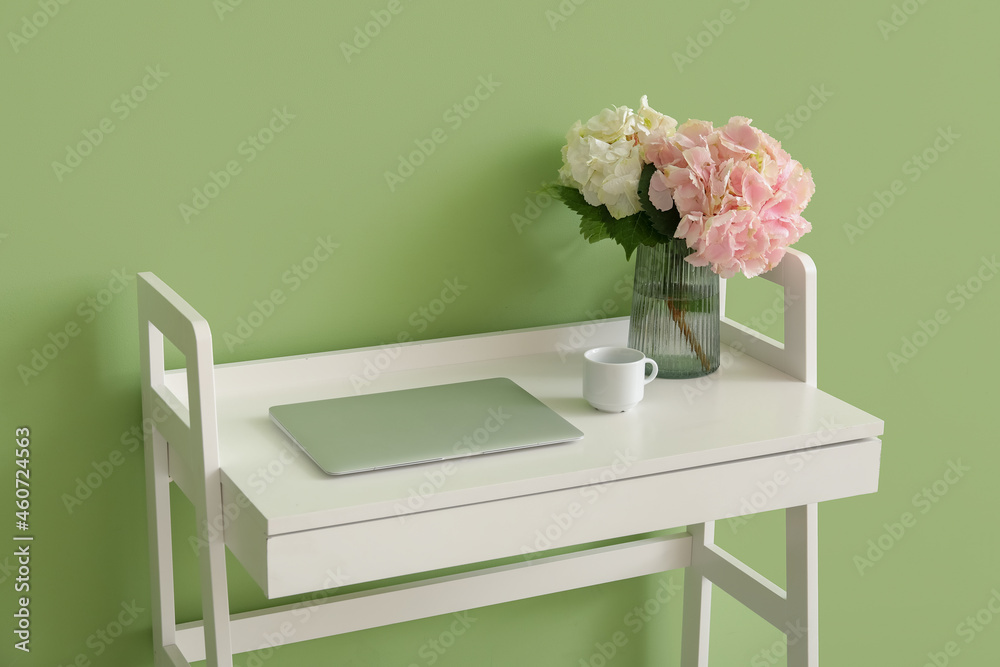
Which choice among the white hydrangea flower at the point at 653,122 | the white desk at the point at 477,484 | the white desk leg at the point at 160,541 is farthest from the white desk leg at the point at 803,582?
the white desk leg at the point at 160,541

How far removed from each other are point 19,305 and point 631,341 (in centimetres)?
84

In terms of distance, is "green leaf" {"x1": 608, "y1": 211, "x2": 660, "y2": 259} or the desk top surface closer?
the desk top surface

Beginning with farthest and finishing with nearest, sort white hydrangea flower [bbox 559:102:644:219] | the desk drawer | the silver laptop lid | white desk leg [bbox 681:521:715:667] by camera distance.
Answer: white desk leg [bbox 681:521:715:667] < white hydrangea flower [bbox 559:102:644:219] < the silver laptop lid < the desk drawer

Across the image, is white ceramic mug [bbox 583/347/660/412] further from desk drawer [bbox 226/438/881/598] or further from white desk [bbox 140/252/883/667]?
desk drawer [bbox 226/438/881/598]

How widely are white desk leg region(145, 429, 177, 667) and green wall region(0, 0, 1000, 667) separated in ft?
0.23

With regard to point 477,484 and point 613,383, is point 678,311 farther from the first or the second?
point 477,484

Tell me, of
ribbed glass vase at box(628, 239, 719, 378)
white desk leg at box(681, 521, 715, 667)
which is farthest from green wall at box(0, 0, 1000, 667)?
ribbed glass vase at box(628, 239, 719, 378)

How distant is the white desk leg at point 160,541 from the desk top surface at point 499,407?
0.10 m

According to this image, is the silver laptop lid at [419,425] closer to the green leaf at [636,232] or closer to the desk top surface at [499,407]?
the desk top surface at [499,407]

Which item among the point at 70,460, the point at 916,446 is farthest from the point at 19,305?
the point at 916,446

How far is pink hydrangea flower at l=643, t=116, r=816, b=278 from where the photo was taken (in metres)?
1.50

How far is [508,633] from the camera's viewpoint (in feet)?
6.31

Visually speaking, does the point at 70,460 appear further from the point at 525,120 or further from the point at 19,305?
the point at 525,120

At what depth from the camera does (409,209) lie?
5.54 feet
